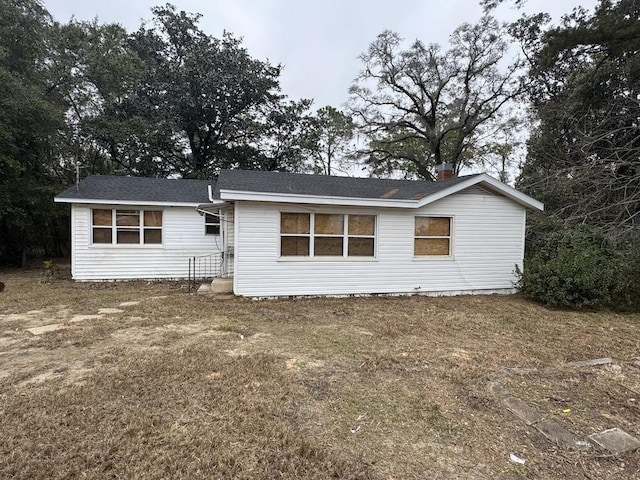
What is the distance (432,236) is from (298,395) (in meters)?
6.65

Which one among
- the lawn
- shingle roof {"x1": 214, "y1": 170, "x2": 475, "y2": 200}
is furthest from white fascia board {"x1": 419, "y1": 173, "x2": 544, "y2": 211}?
the lawn

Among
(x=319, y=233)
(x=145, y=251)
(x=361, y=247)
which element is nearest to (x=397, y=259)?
(x=361, y=247)

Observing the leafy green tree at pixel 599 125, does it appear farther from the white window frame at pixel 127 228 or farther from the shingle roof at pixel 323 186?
the white window frame at pixel 127 228

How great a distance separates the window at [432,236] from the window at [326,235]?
123cm

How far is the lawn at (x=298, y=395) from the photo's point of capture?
8.03 feet

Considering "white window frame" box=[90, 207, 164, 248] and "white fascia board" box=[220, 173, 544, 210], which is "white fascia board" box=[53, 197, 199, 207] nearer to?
"white window frame" box=[90, 207, 164, 248]

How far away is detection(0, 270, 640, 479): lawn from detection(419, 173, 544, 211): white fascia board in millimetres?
3198

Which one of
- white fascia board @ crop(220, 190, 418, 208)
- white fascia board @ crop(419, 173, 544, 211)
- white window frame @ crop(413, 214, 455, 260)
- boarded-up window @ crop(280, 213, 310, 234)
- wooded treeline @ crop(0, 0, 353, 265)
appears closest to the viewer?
white fascia board @ crop(220, 190, 418, 208)

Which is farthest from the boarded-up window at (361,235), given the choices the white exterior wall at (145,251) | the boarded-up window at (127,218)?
the boarded-up window at (127,218)

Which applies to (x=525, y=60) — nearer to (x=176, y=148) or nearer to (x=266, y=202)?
(x=266, y=202)

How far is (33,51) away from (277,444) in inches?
710

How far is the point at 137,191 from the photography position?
10.9 meters

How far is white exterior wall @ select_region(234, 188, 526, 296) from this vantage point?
7906 millimetres

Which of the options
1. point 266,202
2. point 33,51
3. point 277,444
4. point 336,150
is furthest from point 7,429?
point 336,150
